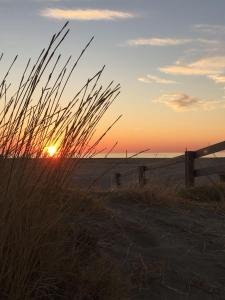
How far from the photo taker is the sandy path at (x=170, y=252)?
123 inches

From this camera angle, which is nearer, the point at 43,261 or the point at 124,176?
the point at 43,261

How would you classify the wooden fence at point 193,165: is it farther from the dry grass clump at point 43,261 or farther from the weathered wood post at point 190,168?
the dry grass clump at point 43,261

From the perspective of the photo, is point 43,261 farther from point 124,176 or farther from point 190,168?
point 124,176

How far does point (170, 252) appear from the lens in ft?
12.1

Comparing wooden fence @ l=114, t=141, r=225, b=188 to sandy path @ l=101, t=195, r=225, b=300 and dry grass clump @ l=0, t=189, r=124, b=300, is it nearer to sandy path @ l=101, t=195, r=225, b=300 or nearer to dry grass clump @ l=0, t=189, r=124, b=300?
sandy path @ l=101, t=195, r=225, b=300

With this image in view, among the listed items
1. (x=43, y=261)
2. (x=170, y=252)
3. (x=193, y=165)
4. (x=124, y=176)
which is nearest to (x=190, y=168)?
(x=193, y=165)

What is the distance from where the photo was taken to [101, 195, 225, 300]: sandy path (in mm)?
3115

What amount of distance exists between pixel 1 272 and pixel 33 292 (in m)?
0.26

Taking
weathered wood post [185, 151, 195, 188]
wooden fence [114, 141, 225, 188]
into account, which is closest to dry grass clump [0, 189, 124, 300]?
wooden fence [114, 141, 225, 188]

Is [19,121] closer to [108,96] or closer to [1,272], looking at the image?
[108,96]

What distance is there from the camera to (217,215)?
5449mm

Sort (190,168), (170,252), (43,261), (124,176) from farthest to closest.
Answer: (124,176)
(190,168)
(170,252)
(43,261)

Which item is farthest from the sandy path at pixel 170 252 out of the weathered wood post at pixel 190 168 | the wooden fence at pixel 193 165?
the weathered wood post at pixel 190 168

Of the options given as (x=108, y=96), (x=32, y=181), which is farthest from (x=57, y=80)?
(x=32, y=181)
